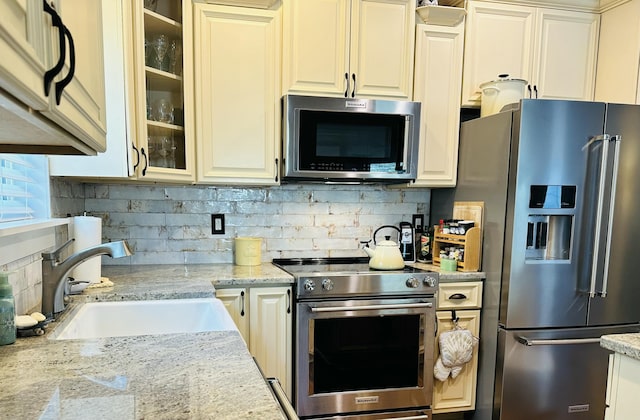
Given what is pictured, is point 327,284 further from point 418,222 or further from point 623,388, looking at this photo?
point 623,388

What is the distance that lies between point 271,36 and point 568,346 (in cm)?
235

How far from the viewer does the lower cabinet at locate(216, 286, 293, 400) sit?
78.5 inches

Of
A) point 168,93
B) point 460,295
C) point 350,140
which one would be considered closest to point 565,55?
point 350,140

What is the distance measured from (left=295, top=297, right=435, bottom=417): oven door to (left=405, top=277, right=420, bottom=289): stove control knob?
8cm

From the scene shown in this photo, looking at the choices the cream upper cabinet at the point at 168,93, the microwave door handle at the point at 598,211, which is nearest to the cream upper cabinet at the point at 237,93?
the cream upper cabinet at the point at 168,93

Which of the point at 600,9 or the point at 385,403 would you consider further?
the point at 600,9

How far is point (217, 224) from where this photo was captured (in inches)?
95.8

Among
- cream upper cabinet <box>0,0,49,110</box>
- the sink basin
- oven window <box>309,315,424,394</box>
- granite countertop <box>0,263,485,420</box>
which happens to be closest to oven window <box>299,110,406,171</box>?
oven window <box>309,315,424,394</box>

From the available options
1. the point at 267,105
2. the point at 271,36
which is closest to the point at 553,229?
the point at 267,105

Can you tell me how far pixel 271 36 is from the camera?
2.15 metres

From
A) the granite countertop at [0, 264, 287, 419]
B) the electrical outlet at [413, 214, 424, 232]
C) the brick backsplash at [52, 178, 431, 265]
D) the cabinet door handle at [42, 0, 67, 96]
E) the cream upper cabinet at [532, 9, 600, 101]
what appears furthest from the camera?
the electrical outlet at [413, 214, 424, 232]

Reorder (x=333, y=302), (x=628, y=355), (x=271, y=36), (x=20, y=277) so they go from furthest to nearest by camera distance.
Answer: (x=271, y=36)
(x=333, y=302)
(x=20, y=277)
(x=628, y=355)

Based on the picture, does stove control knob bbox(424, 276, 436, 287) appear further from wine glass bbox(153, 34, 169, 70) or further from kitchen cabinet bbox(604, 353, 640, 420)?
wine glass bbox(153, 34, 169, 70)

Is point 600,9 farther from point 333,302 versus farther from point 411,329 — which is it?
point 333,302
